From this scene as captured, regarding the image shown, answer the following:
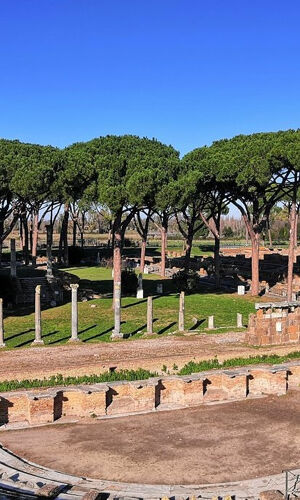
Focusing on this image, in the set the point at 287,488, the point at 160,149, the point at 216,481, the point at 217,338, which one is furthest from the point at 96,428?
the point at 160,149

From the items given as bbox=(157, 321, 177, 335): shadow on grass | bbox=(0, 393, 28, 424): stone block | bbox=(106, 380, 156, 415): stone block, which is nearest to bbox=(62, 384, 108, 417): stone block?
bbox=(106, 380, 156, 415): stone block

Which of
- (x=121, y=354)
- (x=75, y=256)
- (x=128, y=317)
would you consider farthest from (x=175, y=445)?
(x=75, y=256)

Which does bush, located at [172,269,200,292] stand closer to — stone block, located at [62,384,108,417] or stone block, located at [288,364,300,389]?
stone block, located at [288,364,300,389]

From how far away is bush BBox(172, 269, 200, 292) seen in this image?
33094mm

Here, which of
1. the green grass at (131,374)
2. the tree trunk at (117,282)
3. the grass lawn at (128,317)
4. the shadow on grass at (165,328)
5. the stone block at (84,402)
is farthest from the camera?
the shadow on grass at (165,328)

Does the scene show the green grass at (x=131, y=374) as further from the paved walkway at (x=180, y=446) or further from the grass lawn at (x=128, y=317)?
the grass lawn at (x=128, y=317)

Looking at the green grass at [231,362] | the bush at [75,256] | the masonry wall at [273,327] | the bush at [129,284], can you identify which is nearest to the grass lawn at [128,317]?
the bush at [129,284]

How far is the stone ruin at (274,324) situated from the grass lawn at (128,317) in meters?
2.05

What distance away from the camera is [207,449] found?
12773mm

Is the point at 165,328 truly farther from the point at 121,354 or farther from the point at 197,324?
the point at 121,354

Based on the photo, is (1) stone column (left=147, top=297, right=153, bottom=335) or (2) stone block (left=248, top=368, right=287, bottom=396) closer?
(2) stone block (left=248, top=368, right=287, bottom=396)

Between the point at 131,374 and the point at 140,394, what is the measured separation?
1.75m

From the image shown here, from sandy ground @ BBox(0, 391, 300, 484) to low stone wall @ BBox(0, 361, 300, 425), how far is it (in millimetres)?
420

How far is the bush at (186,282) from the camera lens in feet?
109
